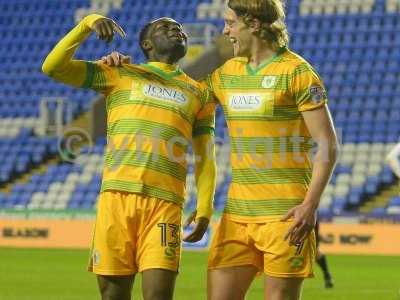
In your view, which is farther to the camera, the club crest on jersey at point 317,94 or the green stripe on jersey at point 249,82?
the green stripe on jersey at point 249,82

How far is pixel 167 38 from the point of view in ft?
20.6

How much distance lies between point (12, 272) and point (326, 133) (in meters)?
10.1

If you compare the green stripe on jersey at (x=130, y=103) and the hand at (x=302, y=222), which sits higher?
the green stripe on jersey at (x=130, y=103)

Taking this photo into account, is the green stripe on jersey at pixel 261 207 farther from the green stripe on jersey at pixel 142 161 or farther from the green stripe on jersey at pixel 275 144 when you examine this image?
the green stripe on jersey at pixel 142 161

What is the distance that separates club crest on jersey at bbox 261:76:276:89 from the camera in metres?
5.60

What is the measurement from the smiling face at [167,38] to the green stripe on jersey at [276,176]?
98 centimetres

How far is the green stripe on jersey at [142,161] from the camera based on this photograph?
6.18 m

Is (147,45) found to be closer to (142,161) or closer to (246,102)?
(142,161)

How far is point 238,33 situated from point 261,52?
0.52 ft

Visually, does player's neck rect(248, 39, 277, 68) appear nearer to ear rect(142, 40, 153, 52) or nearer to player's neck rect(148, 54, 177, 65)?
player's neck rect(148, 54, 177, 65)

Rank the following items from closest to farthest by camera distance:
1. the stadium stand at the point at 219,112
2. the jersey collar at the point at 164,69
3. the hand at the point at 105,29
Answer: the hand at the point at 105,29
the jersey collar at the point at 164,69
the stadium stand at the point at 219,112

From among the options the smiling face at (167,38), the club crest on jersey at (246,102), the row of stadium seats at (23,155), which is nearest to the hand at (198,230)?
the club crest on jersey at (246,102)

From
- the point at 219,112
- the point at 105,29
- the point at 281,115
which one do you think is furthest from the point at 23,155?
the point at 281,115

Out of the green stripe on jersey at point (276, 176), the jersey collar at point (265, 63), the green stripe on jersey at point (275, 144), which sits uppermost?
the jersey collar at point (265, 63)
